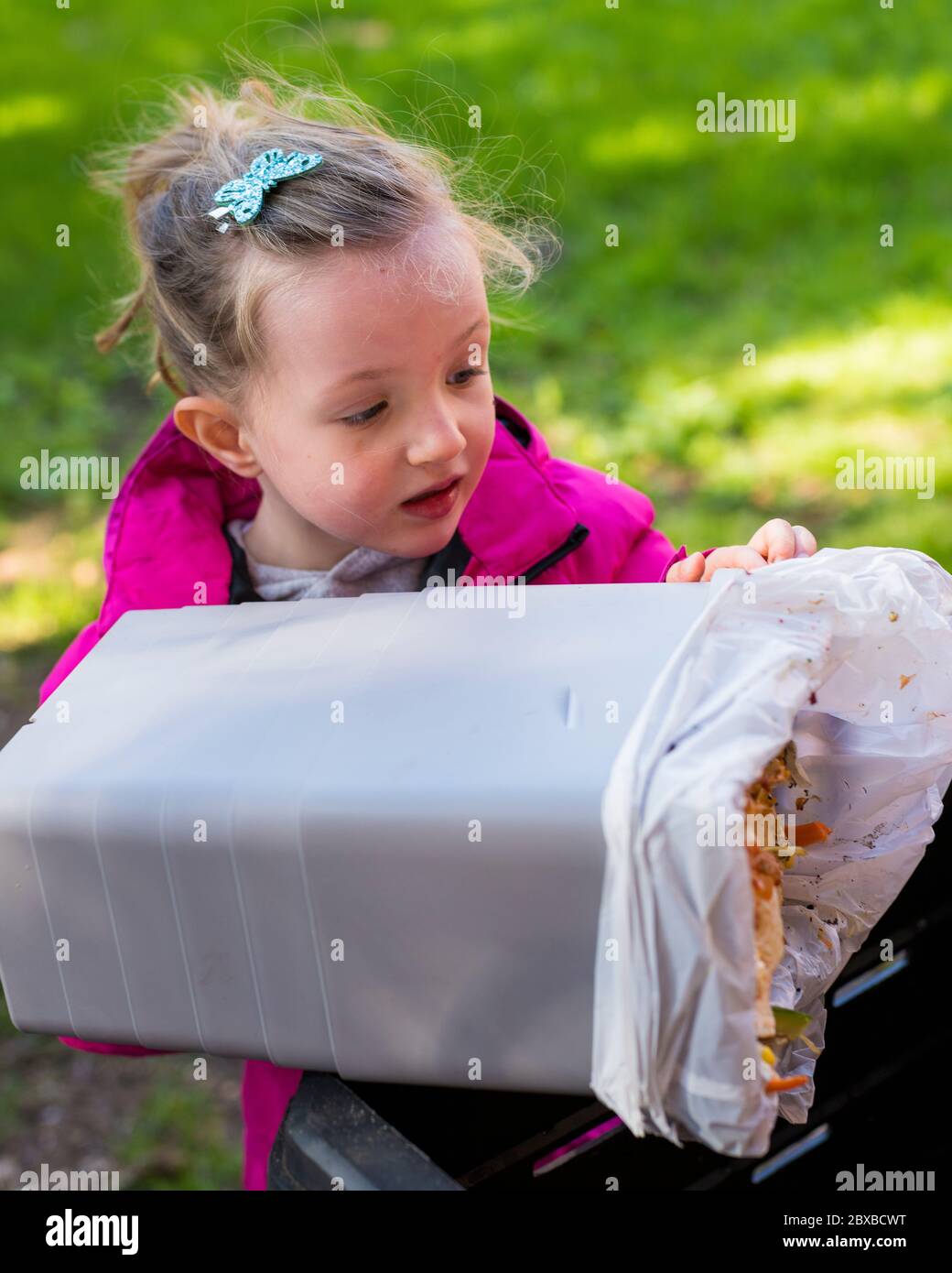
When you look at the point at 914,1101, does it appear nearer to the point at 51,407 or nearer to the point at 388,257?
the point at 388,257

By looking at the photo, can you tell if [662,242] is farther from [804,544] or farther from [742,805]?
[742,805]

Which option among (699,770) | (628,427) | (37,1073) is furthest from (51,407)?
(699,770)

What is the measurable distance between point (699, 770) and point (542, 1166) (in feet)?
1.92

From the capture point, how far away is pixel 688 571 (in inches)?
53.9

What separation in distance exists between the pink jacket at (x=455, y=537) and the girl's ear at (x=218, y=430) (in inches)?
3.0

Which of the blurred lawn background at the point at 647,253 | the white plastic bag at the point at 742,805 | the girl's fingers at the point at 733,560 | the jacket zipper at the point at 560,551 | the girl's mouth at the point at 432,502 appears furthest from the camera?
the blurred lawn background at the point at 647,253

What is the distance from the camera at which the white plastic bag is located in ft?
3.07

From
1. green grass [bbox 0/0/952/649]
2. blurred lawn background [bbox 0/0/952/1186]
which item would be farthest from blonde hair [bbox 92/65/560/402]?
green grass [bbox 0/0/952/649]

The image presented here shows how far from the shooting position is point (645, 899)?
3.07 feet

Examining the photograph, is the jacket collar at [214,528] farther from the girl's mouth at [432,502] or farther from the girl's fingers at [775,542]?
the girl's fingers at [775,542]

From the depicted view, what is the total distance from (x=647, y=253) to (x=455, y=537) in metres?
3.01

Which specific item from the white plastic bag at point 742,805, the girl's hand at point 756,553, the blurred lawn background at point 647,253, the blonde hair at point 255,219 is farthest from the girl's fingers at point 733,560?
the blurred lawn background at point 647,253

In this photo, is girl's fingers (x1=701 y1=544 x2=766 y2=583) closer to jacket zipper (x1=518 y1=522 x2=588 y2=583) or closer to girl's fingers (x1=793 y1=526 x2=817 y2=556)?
girl's fingers (x1=793 y1=526 x2=817 y2=556)

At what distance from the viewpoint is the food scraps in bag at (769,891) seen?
991mm
